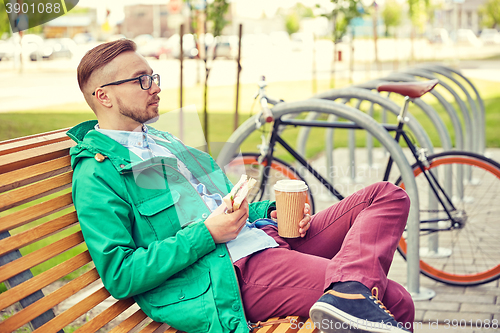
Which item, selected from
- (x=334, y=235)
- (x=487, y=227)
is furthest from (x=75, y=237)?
(x=487, y=227)

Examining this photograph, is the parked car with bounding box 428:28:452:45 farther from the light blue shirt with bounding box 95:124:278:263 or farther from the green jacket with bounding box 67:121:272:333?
the green jacket with bounding box 67:121:272:333

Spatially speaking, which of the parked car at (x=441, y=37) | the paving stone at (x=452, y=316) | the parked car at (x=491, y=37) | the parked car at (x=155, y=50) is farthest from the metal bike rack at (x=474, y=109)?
the parked car at (x=491, y=37)

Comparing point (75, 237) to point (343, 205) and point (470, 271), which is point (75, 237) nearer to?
point (343, 205)

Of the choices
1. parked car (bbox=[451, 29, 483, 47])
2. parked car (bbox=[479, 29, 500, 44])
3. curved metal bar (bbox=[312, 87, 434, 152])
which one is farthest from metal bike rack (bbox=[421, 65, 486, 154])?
parked car (bbox=[479, 29, 500, 44])

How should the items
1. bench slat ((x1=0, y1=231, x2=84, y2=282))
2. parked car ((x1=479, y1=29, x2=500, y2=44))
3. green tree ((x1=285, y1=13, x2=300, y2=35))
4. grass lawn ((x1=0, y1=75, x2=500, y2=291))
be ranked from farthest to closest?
parked car ((x1=479, y1=29, x2=500, y2=44)), green tree ((x1=285, y1=13, x2=300, y2=35)), grass lawn ((x1=0, y1=75, x2=500, y2=291)), bench slat ((x1=0, y1=231, x2=84, y2=282))

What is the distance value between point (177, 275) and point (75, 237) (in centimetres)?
45

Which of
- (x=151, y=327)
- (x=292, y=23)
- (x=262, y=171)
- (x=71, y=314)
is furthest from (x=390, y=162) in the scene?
(x=292, y=23)

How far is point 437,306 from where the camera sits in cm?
324

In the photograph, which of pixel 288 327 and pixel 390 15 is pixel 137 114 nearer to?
pixel 288 327

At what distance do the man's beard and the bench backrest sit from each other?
37 centimetres

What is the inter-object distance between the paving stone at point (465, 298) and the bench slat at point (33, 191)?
236 cm

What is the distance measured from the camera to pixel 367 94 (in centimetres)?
368

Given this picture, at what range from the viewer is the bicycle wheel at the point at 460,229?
352cm

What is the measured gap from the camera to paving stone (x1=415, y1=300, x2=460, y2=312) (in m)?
3.21
